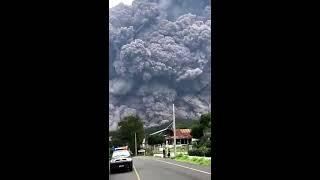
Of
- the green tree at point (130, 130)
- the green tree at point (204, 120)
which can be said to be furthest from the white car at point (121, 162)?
the green tree at point (130, 130)

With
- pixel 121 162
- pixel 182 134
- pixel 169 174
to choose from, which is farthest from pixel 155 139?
pixel 169 174

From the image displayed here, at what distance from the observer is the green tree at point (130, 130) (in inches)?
2859

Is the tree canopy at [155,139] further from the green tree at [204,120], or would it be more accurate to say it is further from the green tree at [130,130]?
the green tree at [204,120]

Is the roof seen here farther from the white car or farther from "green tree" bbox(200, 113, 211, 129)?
the white car

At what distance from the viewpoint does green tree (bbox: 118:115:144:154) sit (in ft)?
238

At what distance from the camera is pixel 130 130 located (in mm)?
73188

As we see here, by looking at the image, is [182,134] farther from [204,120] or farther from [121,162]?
[121,162]

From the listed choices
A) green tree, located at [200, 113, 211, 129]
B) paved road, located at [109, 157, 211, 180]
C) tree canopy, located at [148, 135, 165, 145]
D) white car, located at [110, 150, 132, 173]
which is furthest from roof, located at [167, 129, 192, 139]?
paved road, located at [109, 157, 211, 180]

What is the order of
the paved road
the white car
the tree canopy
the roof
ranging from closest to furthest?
the paved road, the white car, the tree canopy, the roof
